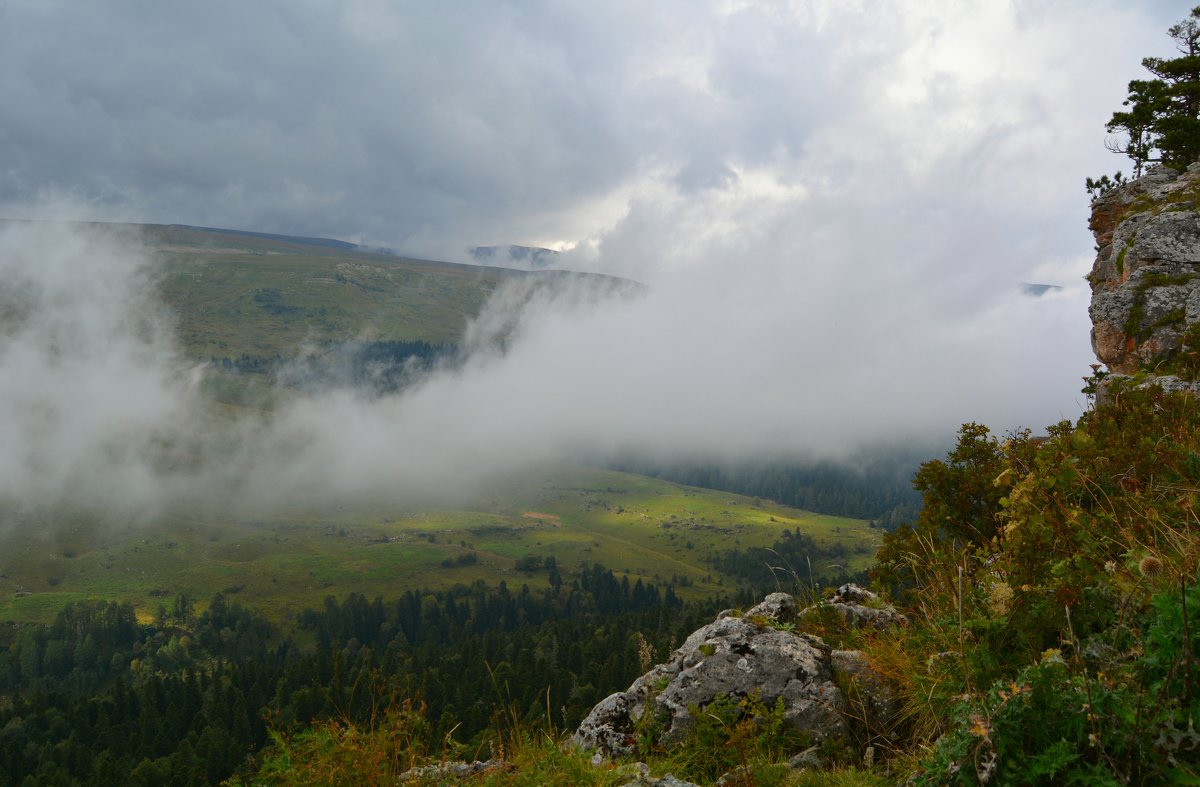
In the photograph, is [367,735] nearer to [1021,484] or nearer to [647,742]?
[647,742]

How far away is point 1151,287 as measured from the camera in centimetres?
2911

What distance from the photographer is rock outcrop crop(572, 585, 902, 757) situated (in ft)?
33.6

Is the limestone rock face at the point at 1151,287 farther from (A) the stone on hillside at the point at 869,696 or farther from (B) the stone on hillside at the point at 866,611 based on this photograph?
(A) the stone on hillside at the point at 869,696

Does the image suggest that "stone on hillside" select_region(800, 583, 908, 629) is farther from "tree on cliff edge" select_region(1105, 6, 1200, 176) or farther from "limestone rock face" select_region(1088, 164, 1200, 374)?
"tree on cliff edge" select_region(1105, 6, 1200, 176)

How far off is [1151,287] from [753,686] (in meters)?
30.2

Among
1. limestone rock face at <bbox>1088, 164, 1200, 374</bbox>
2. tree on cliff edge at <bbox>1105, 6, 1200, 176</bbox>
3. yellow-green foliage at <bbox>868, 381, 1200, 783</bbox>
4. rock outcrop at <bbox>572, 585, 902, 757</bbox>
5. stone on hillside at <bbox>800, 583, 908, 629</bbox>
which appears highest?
tree on cliff edge at <bbox>1105, 6, 1200, 176</bbox>

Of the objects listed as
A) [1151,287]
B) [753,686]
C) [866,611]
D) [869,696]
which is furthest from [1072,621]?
[1151,287]

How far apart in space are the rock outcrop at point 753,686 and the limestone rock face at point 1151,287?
21767 millimetres

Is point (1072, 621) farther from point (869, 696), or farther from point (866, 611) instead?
point (866, 611)

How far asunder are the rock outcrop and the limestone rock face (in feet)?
71.4

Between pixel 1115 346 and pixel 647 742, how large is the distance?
1209 inches

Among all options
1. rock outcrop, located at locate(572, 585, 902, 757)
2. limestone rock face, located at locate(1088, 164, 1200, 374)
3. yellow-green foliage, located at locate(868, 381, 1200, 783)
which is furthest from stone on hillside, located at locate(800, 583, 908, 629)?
limestone rock face, located at locate(1088, 164, 1200, 374)

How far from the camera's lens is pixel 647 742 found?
10.8 m

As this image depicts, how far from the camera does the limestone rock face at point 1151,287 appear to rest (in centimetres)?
2731
